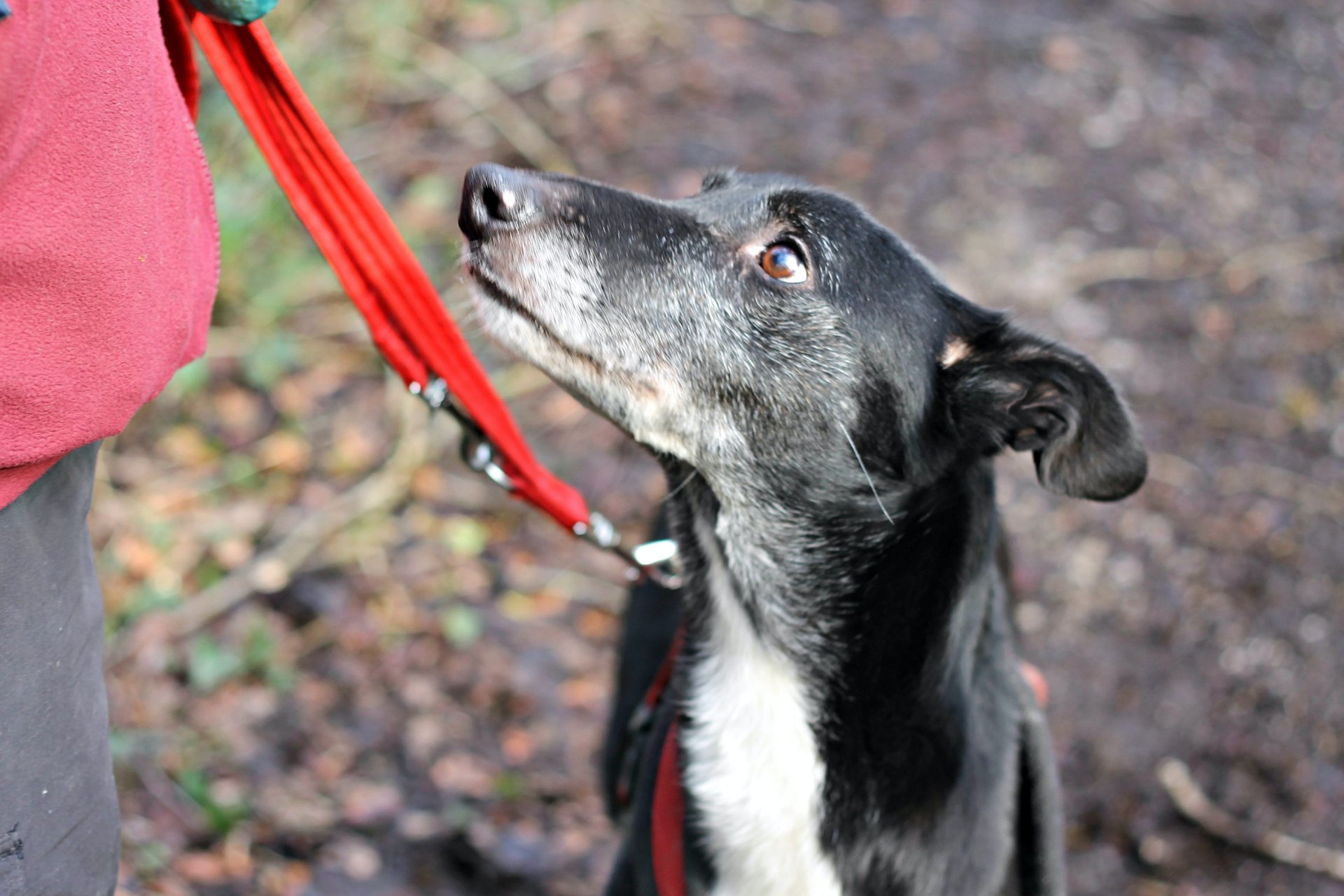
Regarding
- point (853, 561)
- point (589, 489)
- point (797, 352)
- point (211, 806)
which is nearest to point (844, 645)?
point (853, 561)

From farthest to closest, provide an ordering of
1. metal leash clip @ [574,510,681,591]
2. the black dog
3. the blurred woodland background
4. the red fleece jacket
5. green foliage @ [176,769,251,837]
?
the blurred woodland background
green foliage @ [176,769,251,837]
metal leash clip @ [574,510,681,591]
the black dog
the red fleece jacket

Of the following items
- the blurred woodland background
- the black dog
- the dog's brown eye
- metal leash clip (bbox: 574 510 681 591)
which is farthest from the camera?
the blurred woodland background

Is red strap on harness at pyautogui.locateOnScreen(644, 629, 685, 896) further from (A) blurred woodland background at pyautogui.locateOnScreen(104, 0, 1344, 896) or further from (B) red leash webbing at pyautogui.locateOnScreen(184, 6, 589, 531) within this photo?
(A) blurred woodland background at pyautogui.locateOnScreen(104, 0, 1344, 896)

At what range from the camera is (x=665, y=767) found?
2.57m

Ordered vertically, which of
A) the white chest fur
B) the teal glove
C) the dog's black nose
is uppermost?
the teal glove

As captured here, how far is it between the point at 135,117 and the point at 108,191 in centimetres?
11

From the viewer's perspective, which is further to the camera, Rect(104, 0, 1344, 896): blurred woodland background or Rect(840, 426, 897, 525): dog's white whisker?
Rect(104, 0, 1344, 896): blurred woodland background

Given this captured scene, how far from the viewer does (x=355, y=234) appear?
2.13 meters

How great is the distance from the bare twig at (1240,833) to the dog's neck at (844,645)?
6.06ft

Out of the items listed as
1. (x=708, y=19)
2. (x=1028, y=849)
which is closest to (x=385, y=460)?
(x=1028, y=849)

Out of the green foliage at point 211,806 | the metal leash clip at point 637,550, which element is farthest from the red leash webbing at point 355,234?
the green foliage at point 211,806

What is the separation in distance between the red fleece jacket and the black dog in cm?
74

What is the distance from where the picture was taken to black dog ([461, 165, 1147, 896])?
2264 mm

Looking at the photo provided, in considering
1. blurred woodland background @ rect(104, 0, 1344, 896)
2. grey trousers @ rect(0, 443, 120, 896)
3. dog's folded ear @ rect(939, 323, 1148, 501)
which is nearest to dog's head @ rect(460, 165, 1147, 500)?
dog's folded ear @ rect(939, 323, 1148, 501)
